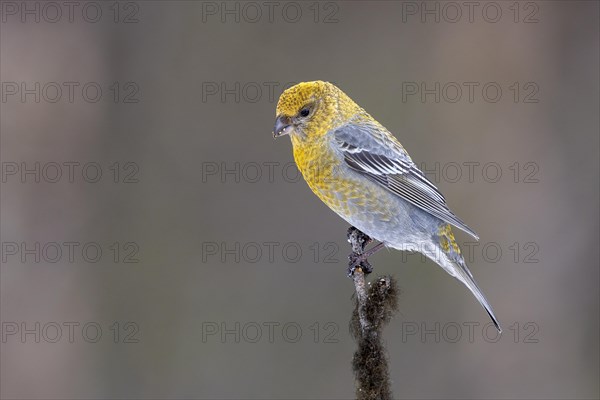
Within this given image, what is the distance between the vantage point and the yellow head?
15.7 feet

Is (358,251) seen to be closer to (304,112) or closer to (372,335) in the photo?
(304,112)

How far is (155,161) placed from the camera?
24.6 ft

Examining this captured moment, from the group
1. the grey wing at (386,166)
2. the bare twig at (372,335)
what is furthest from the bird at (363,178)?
the bare twig at (372,335)

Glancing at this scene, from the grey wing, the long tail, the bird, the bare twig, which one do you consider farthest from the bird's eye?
the bare twig

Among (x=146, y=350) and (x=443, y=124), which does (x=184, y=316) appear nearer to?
(x=146, y=350)

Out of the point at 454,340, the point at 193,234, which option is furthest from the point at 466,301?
the point at 193,234

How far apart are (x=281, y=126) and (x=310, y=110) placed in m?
0.26

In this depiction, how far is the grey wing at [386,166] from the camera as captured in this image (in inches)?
198

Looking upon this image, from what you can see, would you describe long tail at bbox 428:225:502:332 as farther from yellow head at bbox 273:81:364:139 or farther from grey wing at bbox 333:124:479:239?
yellow head at bbox 273:81:364:139

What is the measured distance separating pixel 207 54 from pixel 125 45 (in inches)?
28.9

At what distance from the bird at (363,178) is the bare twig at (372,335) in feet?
3.80

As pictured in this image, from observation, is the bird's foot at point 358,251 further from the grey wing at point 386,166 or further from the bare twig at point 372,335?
the bare twig at point 372,335

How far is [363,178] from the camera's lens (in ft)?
16.5

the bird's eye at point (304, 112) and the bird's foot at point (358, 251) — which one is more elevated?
the bird's eye at point (304, 112)
